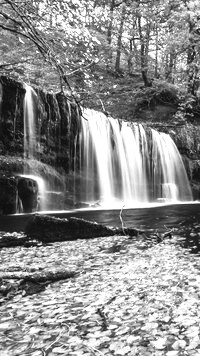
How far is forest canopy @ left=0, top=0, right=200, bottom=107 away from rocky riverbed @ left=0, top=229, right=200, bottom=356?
9.84 feet

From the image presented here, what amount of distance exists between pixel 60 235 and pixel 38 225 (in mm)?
851

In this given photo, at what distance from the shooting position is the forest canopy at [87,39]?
454 centimetres

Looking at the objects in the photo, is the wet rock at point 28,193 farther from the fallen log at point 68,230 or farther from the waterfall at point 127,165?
the fallen log at point 68,230

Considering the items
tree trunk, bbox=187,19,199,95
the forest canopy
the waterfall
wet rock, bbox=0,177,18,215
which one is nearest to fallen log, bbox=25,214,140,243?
the forest canopy

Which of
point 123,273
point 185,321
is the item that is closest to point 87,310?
point 185,321

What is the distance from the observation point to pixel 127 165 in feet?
75.3

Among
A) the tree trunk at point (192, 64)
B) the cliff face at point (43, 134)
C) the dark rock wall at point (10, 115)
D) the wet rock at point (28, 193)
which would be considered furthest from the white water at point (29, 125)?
the tree trunk at point (192, 64)

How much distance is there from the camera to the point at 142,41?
3148 centimetres

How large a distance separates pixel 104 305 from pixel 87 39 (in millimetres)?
3917

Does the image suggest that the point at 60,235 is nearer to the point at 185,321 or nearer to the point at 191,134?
the point at 185,321

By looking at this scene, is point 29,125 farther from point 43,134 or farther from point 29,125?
point 43,134

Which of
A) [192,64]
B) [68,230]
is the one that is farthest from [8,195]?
[192,64]

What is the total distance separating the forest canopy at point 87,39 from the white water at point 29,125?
5.30 feet

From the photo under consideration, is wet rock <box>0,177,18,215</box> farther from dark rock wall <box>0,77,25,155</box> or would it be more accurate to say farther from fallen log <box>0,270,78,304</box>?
fallen log <box>0,270,78,304</box>
